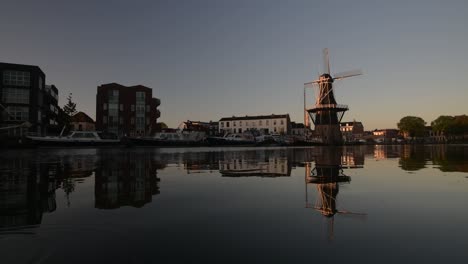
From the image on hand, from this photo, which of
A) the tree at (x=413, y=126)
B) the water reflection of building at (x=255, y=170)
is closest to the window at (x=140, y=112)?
the water reflection of building at (x=255, y=170)

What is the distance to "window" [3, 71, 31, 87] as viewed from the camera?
43.4m

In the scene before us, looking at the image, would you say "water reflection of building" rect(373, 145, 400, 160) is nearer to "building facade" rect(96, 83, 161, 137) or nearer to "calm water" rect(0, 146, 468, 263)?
"calm water" rect(0, 146, 468, 263)

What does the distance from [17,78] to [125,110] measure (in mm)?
26453

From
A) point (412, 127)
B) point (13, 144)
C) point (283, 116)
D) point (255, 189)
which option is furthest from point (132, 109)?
point (412, 127)

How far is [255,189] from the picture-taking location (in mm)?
6379

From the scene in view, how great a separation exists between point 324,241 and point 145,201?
3.27 m

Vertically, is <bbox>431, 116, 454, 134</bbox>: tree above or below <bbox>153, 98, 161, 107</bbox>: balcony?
below

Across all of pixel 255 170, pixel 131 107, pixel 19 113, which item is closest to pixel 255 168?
pixel 255 170

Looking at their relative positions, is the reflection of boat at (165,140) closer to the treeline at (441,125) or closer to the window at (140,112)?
the window at (140,112)

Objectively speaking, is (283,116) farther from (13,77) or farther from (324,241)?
(324,241)

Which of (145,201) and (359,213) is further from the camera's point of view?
(145,201)

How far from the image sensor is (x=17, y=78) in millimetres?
44062

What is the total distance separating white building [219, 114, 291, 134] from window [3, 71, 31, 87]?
71142 mm

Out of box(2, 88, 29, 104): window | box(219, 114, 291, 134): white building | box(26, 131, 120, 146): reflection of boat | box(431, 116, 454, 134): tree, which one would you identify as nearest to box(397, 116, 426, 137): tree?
box(431, 116, 454, 134): tree
